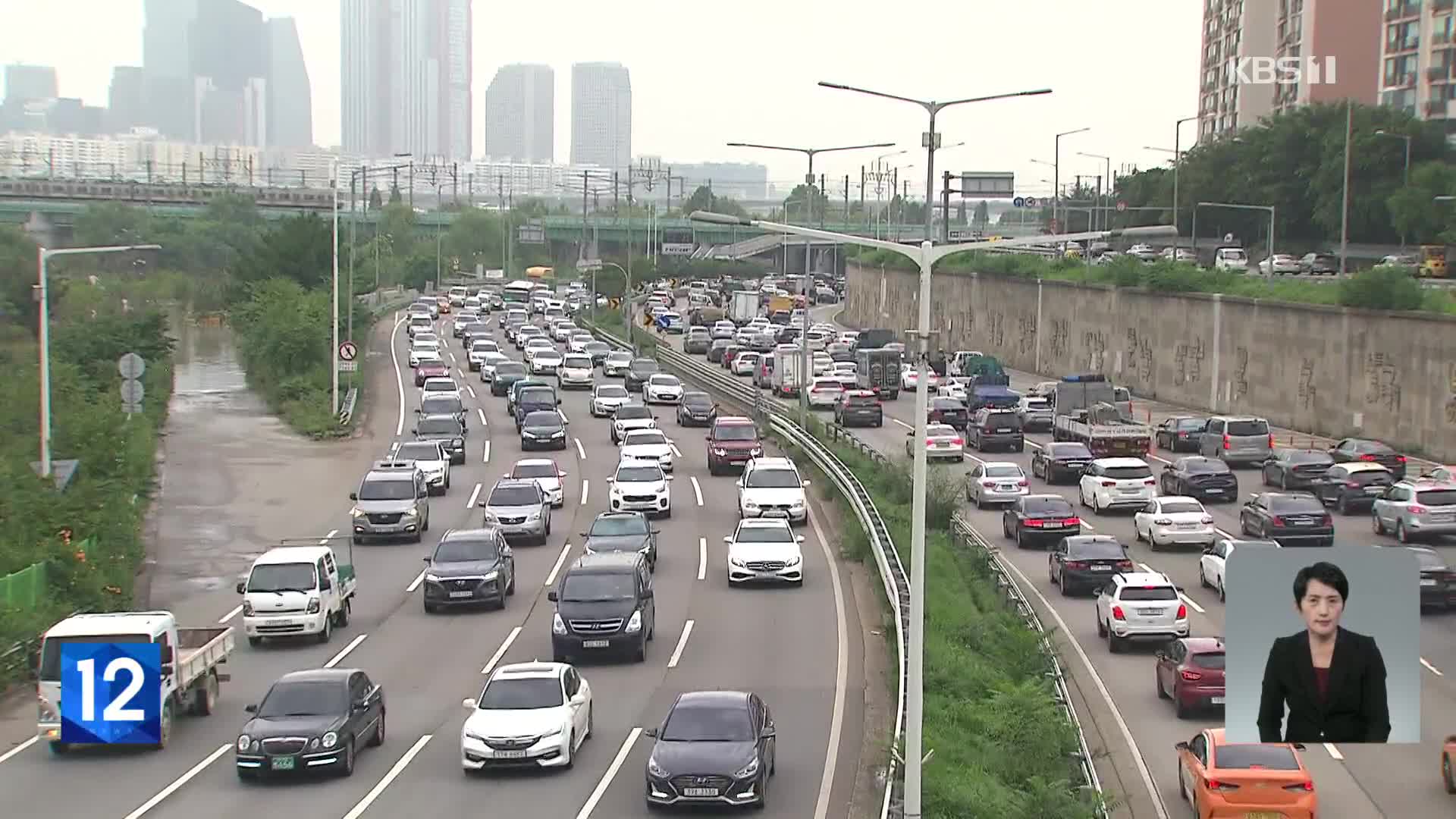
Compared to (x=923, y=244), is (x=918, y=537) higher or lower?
lower

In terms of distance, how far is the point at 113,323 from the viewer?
71.0 metres

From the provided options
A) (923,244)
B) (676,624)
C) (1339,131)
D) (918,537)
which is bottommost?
(676,624)

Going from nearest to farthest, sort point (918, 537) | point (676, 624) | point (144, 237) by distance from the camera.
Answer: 1. point (918, 537)
2. point (676, 624)
3. point (144, 237)

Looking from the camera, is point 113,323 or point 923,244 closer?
point 923,244

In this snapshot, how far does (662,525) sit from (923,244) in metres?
25.4

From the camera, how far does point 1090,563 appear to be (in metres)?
36.1

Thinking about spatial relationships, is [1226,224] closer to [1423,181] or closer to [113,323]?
[1423,181]

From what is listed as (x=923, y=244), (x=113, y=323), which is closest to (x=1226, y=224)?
(x=113, y=323)

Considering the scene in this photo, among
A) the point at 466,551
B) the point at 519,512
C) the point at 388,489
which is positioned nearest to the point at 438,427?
the point at 388,489

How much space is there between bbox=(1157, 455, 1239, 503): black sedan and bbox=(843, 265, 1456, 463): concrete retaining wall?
12.0 m

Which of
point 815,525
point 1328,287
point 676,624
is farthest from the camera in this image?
point 1328,287

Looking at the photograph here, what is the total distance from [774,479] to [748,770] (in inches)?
918

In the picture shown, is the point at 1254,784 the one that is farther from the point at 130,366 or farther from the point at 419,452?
the point at 419,452

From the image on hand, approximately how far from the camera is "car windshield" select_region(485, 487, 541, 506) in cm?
4200
